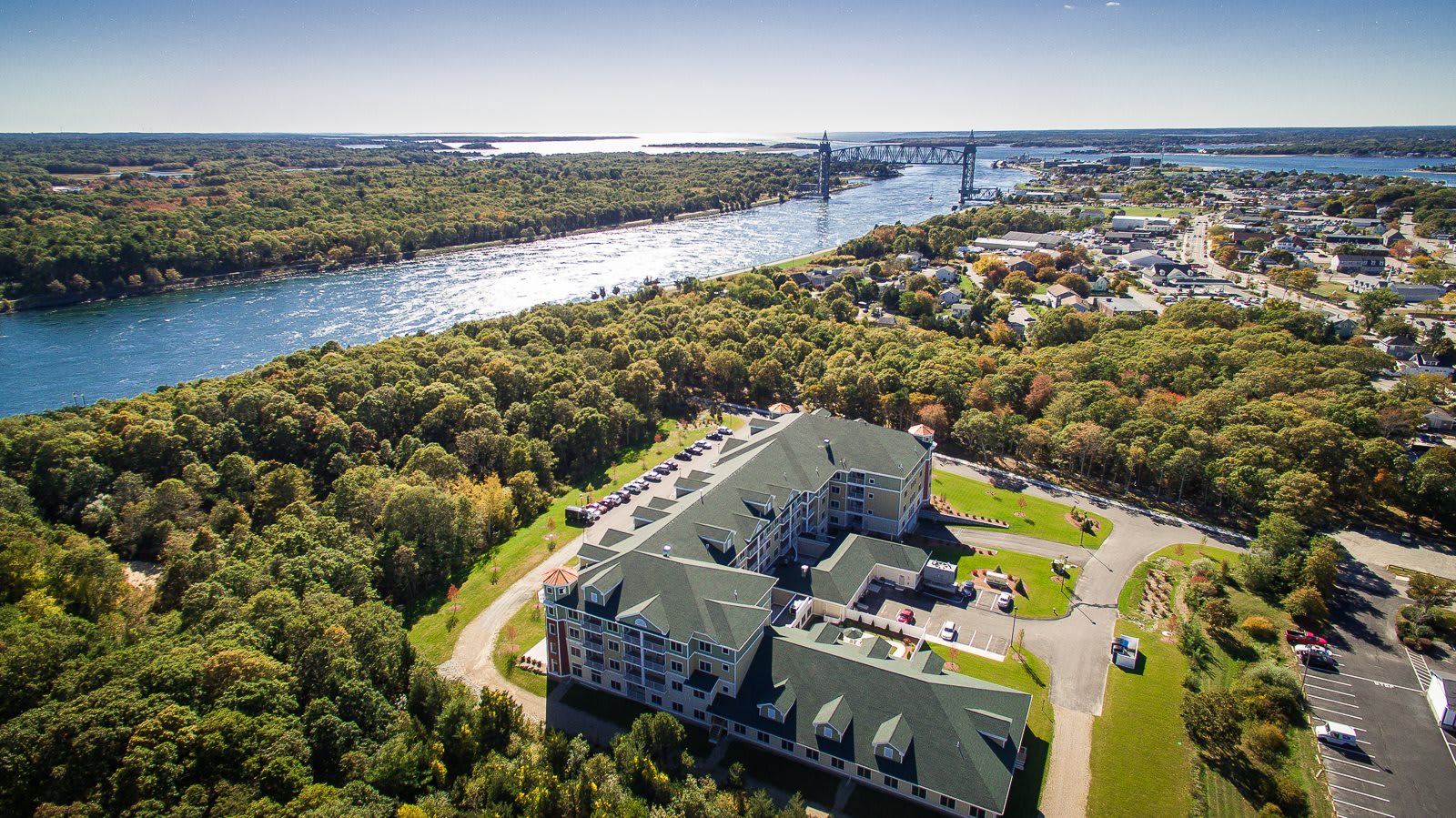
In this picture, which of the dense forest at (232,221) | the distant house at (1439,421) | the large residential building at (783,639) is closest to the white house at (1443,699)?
the large residential building at (783,639)

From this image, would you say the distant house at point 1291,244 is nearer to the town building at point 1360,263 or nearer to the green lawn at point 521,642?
the town building at point 1360,263

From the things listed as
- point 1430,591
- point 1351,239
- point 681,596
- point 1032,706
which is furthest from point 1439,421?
point 1351,239

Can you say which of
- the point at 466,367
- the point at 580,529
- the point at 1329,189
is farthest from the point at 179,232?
the point at 1329,189

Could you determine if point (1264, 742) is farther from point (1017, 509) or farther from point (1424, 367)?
point (1424, 367)

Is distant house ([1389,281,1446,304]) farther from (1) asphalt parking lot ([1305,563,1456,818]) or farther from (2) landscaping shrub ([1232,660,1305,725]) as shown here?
(2) landscaping shrub ([1232,660,1305,725])

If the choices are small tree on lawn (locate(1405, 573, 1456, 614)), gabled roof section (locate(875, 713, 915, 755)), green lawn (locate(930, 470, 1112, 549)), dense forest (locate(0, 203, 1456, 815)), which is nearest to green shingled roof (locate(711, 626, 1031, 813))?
gabled roof section (locate(875, 713, 915, 755))
